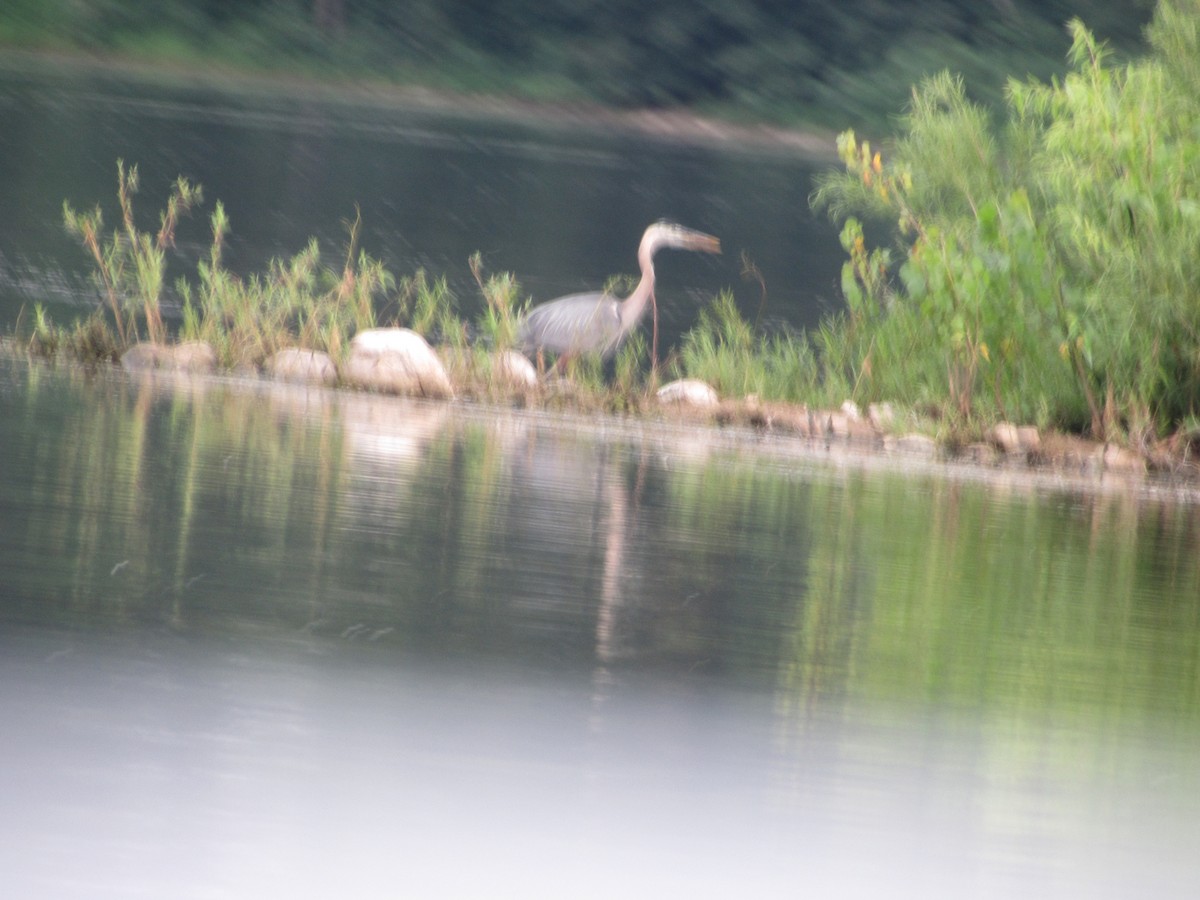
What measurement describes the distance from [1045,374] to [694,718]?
7.22 metres

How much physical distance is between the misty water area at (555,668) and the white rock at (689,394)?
239cm

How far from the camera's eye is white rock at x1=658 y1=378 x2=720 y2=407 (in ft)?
34.6

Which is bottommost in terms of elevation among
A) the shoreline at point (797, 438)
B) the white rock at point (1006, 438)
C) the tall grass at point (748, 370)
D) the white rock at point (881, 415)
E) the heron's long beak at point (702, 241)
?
the shoreline at point (797, 438)

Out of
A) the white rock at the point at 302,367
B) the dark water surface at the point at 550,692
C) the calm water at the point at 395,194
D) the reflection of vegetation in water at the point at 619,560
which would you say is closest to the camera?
the dark water surface at the point at 550,692

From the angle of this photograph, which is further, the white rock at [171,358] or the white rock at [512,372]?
the white rock at [512,372]

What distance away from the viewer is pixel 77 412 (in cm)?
681

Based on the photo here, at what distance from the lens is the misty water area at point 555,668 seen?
8.17 feet

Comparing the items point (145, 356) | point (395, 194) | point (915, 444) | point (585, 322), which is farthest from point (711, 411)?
point (395, 194)

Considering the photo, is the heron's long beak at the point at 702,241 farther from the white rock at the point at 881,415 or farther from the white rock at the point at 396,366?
the white rock at the point at 396,366

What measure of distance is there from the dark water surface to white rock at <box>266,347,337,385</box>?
3.46 m

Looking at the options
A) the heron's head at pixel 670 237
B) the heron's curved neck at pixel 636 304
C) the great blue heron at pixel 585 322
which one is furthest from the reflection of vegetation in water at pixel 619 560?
the heron's head at pixel 670 237

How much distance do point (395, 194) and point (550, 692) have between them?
2746cm

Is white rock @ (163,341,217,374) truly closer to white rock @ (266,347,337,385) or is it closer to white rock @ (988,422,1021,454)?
white rock @ (266,347,337,385)

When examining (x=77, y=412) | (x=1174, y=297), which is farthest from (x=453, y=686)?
(x=1174, y=297)
